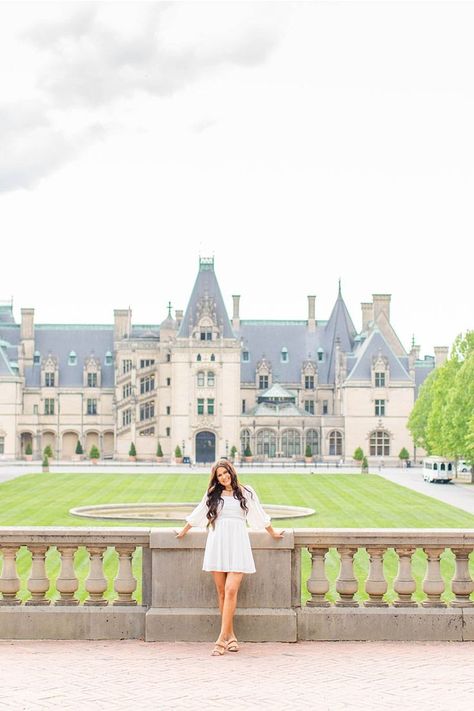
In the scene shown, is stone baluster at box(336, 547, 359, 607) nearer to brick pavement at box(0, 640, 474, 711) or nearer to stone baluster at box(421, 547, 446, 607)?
brick pavement at box(0, 640, 474, 711)

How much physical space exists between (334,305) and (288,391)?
11.2 metres

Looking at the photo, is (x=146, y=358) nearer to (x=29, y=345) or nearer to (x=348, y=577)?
(x=29, y=345)

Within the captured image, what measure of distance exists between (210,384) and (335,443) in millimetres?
12988

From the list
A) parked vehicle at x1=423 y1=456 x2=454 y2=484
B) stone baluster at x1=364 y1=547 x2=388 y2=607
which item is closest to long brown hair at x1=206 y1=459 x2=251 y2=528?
stone baluster at x1=364 y1=547 x2=388 y2=607

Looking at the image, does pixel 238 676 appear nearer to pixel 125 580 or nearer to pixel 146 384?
pixel 125 580

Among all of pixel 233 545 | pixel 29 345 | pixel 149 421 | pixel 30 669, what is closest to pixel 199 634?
pixel 233 545

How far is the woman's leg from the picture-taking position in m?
11.4

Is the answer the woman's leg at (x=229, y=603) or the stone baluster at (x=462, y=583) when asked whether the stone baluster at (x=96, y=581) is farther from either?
the stone baluster at (x=462, y=583)

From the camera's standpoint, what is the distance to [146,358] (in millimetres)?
104188

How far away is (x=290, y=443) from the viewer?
3962 inches

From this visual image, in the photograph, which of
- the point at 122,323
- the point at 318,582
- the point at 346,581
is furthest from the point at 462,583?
the point at 122,323

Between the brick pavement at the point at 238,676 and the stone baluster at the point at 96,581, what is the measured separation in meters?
0.52

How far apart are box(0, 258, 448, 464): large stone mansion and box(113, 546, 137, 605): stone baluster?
86.4 meters

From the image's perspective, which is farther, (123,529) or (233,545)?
(123,529)
